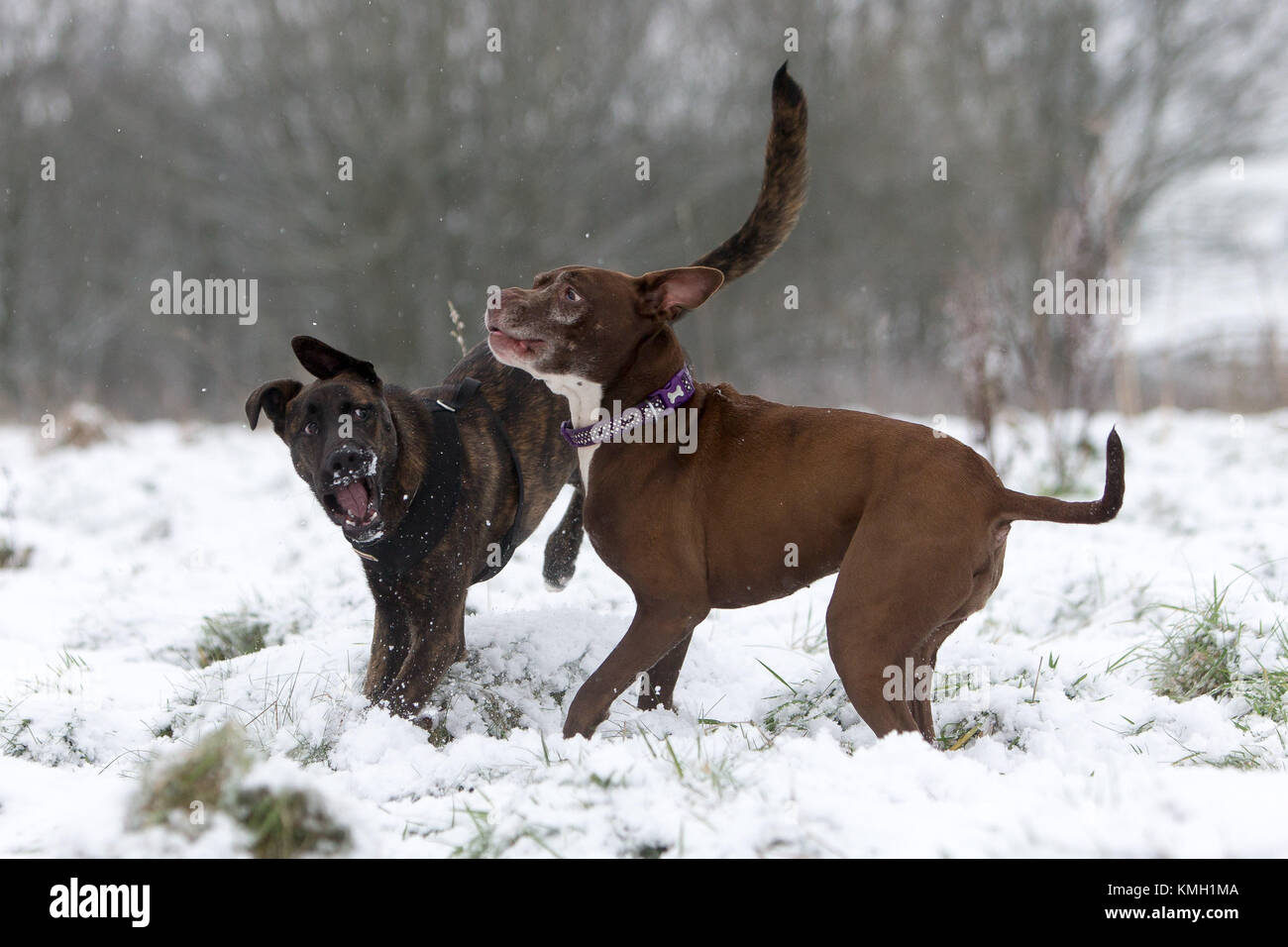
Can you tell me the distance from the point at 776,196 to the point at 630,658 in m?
1.92

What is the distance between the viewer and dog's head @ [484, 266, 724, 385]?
3646 mm

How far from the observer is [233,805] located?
7.61 feet

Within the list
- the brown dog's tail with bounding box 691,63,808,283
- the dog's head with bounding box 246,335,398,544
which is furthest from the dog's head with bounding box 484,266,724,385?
the dog's head with bounding box 246,335,398,544

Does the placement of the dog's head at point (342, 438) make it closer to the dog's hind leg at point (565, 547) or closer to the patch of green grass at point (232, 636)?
the dog's hind leg at point (565, 547)

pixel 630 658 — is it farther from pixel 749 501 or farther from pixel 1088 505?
pixel 1088 505

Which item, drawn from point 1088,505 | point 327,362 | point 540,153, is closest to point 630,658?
point 1088,505

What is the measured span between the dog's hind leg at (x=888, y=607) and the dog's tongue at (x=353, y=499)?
166cm

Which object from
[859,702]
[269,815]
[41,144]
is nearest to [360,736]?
[269,815]

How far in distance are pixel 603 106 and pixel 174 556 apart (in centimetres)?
1499

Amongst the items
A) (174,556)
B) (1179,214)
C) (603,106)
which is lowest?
(174,556)

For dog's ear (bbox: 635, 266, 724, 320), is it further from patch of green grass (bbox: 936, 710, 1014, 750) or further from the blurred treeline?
the blurred treeline

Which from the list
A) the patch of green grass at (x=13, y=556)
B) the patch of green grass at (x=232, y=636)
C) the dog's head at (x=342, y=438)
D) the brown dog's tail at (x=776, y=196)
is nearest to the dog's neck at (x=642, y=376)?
the brown dog's tail at (x=776, y=196)

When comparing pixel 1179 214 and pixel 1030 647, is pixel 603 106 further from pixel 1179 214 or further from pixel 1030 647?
pixel 1030 647
